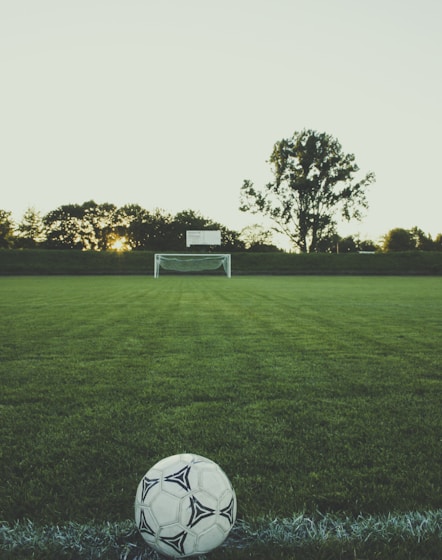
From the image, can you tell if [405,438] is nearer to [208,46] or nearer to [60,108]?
[208,46]

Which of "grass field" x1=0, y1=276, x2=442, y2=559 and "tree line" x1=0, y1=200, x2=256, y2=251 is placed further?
"tree line" x1=0, y1=200, x2=256, y2=251

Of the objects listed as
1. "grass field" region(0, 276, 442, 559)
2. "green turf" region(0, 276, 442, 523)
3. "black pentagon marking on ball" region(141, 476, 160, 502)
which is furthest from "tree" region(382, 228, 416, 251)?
"black pentagon marking on ball" region(141, 476, 160, 502)

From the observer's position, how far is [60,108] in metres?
22.3

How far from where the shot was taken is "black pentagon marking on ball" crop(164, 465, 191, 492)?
54.3 inches

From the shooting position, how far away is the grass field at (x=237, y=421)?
1755 millimetres

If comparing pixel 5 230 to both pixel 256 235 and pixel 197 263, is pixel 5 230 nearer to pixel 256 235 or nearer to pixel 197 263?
pixel 197 263

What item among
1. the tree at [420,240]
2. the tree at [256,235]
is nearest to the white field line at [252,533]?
the tree at [256,235]

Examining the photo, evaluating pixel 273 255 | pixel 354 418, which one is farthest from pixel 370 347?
pixel 273 255

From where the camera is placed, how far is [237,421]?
2695mm

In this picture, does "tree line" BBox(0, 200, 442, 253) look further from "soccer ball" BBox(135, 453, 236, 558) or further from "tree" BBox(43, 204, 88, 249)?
"soccer ball" BBox(135, 453, 236, 558)

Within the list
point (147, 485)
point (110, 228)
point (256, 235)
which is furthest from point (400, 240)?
point (147, 485)

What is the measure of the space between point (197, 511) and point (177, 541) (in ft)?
0.41

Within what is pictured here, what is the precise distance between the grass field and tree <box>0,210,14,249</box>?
190 feet

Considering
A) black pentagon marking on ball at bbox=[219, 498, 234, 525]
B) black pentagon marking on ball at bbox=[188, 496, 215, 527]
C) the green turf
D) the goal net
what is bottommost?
the green turf
